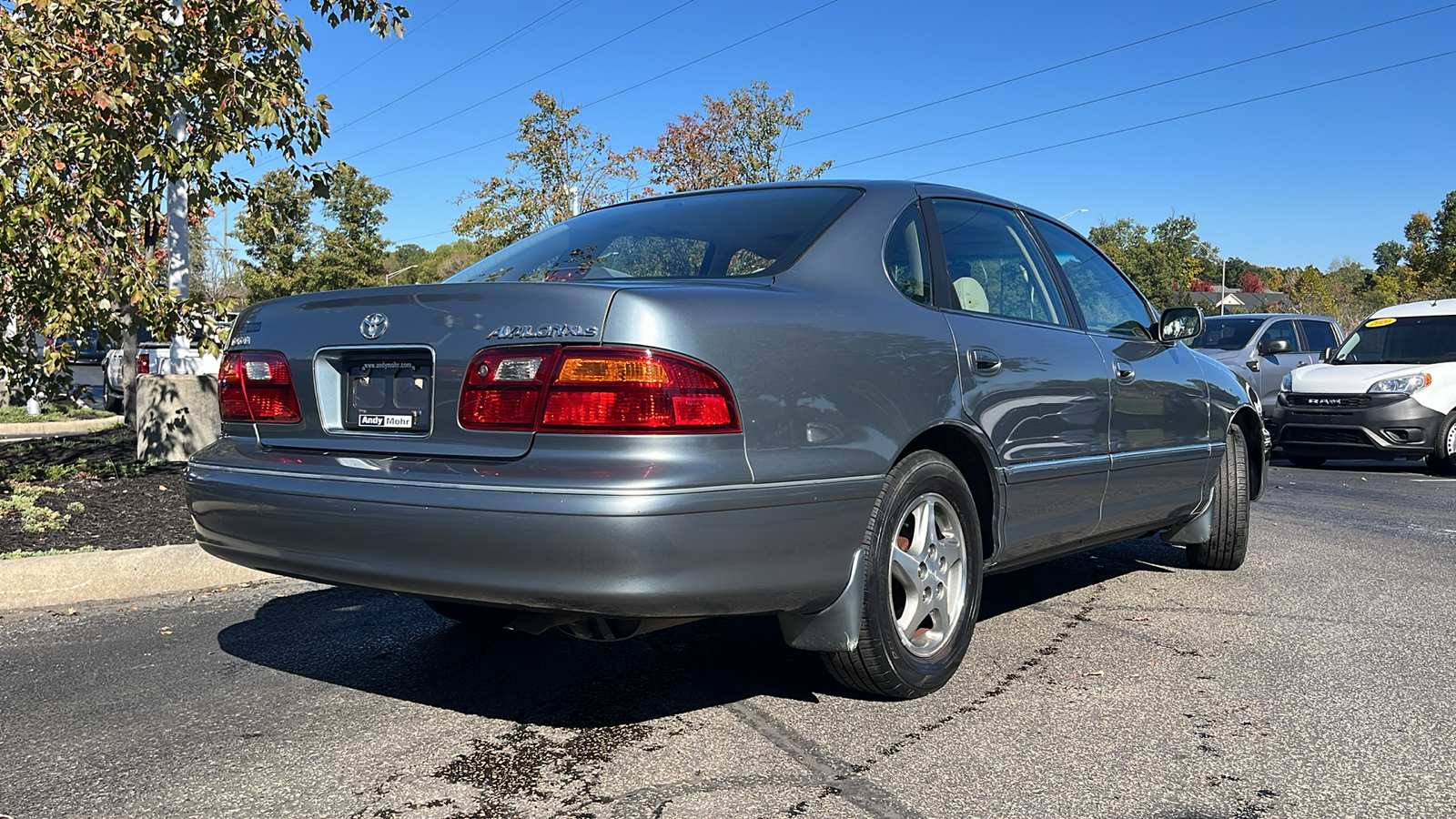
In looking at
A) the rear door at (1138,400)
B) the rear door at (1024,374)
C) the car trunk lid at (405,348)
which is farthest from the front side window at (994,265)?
the car trunk lid at (405,348)

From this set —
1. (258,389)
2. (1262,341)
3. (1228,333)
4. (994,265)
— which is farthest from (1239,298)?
(258,389)

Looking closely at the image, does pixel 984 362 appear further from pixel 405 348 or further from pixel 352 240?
pixel 352 240

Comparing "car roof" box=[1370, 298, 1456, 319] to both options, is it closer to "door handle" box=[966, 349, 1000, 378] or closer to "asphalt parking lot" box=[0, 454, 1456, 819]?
"asphalt parking lot" box=[0, 454, 1456, 819]

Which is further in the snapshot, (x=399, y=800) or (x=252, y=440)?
(x=252, y=440)

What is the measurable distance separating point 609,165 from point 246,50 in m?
21.3

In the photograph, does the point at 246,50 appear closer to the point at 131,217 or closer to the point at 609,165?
the point at 131,217

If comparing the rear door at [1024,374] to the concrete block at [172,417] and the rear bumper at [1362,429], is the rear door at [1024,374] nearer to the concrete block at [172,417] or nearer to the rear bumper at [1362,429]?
the concrete block at [172,417]

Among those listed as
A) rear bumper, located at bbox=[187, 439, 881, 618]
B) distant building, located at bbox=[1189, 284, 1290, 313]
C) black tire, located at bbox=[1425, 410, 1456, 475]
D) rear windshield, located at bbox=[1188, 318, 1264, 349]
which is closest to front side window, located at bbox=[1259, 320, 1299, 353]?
rear windshield, located at bbox=[1188, 318, 1264, 349]

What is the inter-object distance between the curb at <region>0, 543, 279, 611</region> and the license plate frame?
2163 mm

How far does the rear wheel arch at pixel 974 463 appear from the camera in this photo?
3.68m

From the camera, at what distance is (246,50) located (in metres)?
9.02

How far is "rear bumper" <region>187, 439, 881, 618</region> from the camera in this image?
2.78 m

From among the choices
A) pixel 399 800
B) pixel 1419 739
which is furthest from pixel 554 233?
pixel 1419 739

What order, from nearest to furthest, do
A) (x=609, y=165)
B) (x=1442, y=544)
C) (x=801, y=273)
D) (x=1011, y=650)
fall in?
1. (x=801, y=273)
2. (x=1011, y=650)
3. (x=1442, y=544)
4. (x=609, y=165)
